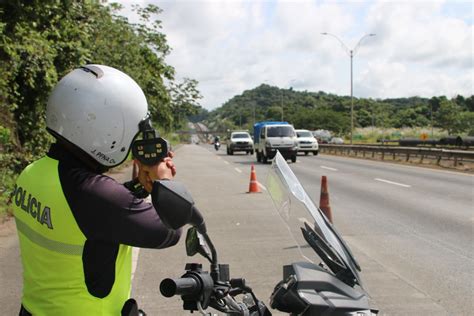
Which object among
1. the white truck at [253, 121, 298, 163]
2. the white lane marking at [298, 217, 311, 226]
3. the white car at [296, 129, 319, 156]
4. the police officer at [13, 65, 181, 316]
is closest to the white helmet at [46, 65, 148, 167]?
the police officer at [13, 65, 181, 316]

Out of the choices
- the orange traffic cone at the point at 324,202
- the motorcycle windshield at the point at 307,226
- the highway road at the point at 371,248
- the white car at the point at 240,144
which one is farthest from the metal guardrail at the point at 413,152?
the motorcycle windshield at the point at 307,226

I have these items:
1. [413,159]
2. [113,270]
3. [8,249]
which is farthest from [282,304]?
[413,159]

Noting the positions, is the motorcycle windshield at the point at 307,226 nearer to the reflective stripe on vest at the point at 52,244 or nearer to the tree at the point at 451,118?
the reflective stripe on vest at the point at 52,244

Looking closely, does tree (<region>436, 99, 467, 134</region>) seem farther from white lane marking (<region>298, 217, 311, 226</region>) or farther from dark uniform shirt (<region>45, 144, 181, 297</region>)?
dark uniform shirt (<region>45, 144, 181, 297</region>)

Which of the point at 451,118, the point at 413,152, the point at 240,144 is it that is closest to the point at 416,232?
the point at 413,152

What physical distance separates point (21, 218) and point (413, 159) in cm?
2970

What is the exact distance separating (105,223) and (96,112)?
1.48 ft

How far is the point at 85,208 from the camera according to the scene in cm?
184

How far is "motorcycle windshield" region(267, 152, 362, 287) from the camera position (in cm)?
234

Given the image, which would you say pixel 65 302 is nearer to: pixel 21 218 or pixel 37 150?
pixel 21 218

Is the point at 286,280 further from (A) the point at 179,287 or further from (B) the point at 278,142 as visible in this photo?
(B) the point at 278,142

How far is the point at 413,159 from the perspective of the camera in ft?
97.9

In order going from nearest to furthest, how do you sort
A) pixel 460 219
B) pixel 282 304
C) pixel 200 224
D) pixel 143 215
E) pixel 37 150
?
pixel 143 215
pixel 200 224
pixel 282 304
pixel 460 219
pixel 37 150

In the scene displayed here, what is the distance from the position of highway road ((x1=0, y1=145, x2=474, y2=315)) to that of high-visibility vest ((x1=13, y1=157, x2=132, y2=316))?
104 cm
